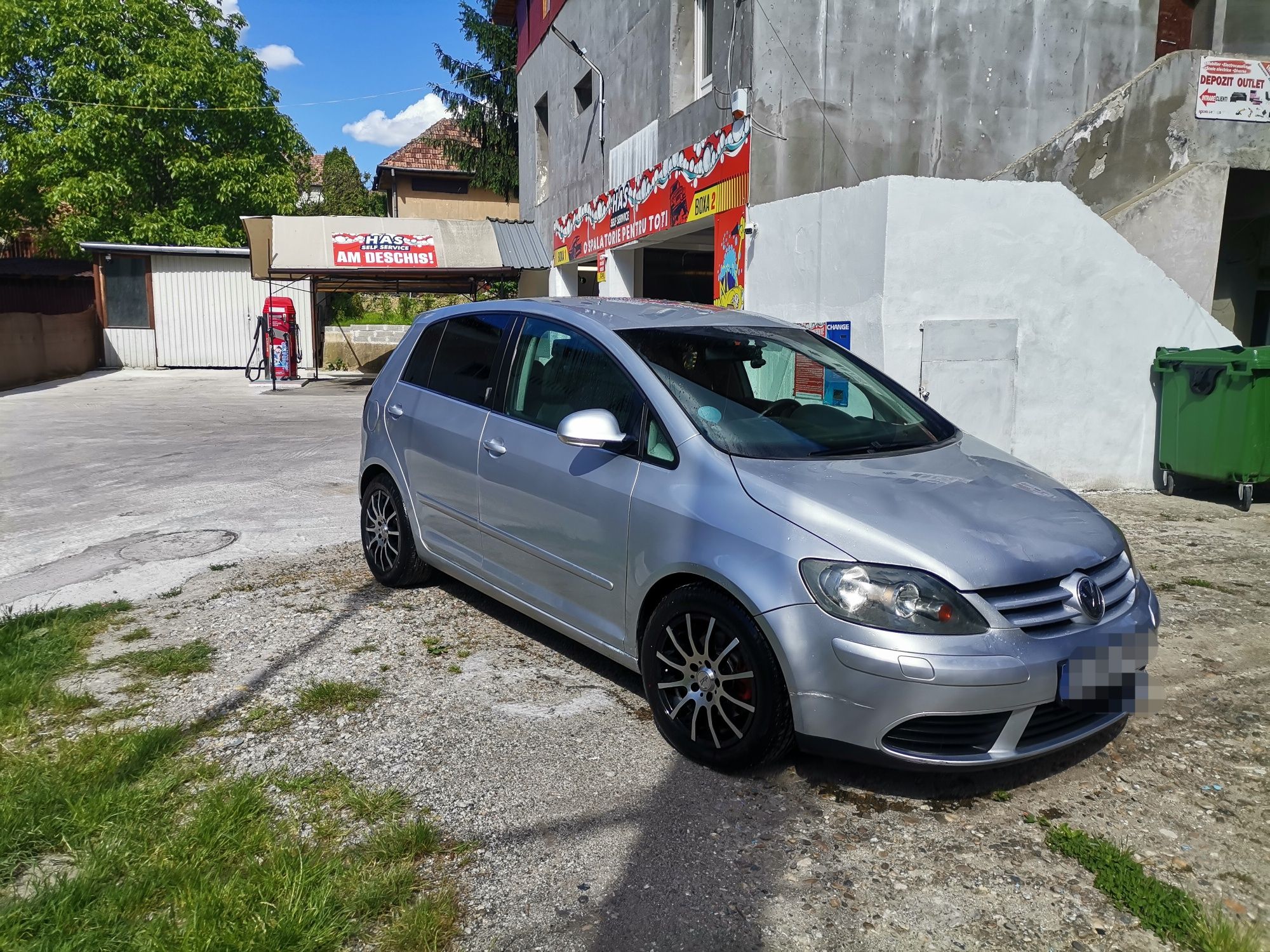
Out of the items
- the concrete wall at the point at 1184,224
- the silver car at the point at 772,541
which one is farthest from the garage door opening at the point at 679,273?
the silver car at the point at 772,541

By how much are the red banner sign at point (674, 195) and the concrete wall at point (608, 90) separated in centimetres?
25

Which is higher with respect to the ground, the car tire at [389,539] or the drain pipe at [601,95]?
the drain pipe at [601,95]

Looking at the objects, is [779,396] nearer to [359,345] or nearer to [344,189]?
[359,345]

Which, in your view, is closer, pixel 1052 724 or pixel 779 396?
pixel 1052 724

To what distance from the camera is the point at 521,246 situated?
20.8m

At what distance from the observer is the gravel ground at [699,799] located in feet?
8.73

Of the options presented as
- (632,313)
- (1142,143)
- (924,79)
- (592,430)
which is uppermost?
(924,79)

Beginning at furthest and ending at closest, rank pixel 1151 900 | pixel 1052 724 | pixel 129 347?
pixel 129 347
pixel 1052 724
pixel 1151 900

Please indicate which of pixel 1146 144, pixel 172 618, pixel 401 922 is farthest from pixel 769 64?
pixel 401 922

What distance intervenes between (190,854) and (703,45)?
11.5 metres

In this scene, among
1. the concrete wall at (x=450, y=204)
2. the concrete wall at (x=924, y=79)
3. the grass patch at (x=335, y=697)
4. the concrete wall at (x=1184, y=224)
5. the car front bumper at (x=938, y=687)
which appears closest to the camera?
the car front bumper at (x=938, y=687)

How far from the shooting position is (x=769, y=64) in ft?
32.4

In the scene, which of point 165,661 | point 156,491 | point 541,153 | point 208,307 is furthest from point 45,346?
point 165,661

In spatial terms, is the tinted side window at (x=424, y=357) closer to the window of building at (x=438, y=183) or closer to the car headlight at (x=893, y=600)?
the car headlight at (x=893, y=600)
